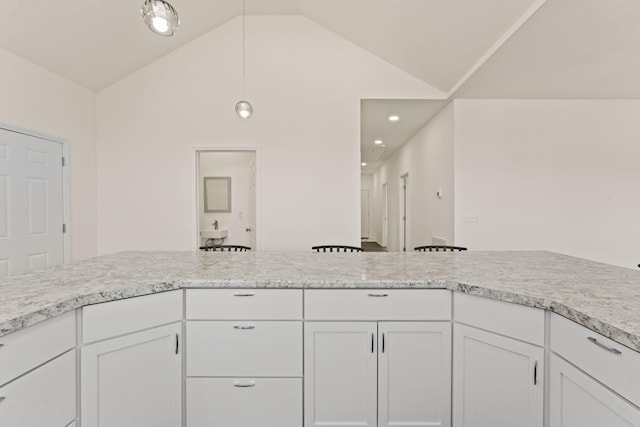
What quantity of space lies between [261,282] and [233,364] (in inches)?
16.5

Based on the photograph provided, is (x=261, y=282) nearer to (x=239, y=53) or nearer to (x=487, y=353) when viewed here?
(x=487, y=353)

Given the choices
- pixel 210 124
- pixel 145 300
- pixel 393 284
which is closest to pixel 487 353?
pixel 393 284

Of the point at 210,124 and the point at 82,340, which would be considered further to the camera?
the point at 210,124

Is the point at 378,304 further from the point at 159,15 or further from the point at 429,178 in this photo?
the point at 429,178

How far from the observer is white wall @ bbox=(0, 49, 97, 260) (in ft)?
9.10

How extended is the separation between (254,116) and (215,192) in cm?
218

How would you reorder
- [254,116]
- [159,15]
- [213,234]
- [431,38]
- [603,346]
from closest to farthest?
[603,346]
[159,15]
[431,38]
[254,116]
[213,234]

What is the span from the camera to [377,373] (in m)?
1.44

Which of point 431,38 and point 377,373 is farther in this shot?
point 431,38

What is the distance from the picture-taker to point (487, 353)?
52.2 inches

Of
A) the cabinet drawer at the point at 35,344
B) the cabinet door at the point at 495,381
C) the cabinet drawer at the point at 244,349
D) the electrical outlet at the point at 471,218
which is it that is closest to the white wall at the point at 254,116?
the electrical outlet at the point at 471,218

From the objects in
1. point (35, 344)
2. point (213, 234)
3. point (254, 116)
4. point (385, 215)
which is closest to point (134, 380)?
point (35, 344)

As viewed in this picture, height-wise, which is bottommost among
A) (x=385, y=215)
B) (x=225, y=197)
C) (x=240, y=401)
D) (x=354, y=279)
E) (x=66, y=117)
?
(x=240, y=401)

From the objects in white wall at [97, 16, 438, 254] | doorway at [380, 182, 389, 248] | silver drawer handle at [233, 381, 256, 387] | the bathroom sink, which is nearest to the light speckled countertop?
silver drawer handle at [233, 381, 256, 387]
